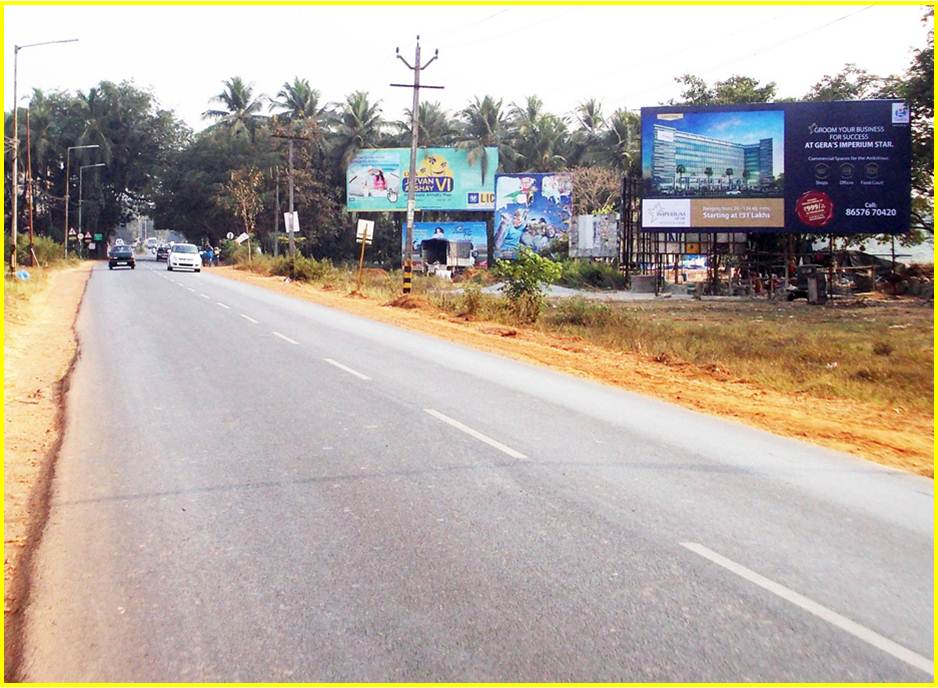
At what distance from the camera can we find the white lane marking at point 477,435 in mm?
9016

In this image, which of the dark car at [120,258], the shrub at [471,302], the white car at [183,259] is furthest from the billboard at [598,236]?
the shrub at [471,302]

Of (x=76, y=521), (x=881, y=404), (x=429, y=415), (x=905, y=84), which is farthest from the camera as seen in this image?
(x=905, y=84)

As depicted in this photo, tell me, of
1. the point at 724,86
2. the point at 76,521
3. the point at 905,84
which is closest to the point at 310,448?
the point at 76,521

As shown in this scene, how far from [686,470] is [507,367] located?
7.75 metres

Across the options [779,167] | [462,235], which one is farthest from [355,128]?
[779,167]

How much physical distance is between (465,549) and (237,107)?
80720 millimetres

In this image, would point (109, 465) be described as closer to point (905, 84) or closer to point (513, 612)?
point (513, 612)

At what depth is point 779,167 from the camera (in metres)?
38.6

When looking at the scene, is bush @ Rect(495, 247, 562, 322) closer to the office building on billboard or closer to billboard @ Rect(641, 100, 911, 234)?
billboard @ Rect(641, 100, 911, 234)

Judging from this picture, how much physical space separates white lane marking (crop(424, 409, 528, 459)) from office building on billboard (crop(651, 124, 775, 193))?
30.4m

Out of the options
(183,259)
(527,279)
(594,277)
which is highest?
(183,259)

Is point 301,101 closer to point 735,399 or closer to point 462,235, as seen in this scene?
point 462,235

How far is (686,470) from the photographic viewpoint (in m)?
8.44

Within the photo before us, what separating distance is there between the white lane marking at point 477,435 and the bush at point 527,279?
47.4ft
